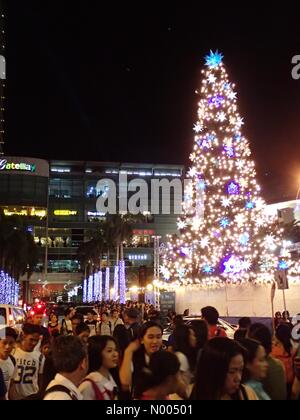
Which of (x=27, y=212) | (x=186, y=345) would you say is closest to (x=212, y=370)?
(x=186, y=345)

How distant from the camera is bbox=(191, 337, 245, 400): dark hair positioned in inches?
137

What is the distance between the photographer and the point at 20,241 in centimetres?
5941

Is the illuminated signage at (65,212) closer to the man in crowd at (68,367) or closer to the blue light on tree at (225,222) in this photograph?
the blue light on tree at (225,222)

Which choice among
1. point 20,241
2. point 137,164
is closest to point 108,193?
point 137,164

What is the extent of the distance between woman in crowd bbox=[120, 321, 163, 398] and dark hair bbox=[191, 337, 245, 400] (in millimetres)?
1729

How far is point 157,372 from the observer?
3.51 meters

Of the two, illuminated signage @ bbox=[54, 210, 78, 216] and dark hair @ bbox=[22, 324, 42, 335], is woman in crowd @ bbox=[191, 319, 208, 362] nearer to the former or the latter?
dark hair @ bbox=[22, 324, 42, 335]

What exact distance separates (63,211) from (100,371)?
95416 mm

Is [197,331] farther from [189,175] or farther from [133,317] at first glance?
[189,175]

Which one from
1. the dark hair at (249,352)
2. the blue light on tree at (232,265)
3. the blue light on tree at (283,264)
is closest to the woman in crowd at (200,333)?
the dark hair at (249,352)

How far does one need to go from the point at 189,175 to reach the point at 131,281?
6236 centimetres

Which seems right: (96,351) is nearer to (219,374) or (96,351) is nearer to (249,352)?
(249,352)

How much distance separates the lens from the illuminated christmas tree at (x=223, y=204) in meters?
23.4

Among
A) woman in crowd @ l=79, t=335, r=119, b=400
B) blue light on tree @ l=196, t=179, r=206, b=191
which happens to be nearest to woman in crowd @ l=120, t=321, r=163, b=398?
woman in crowd @ l=79, t=335, r=119, b=400
